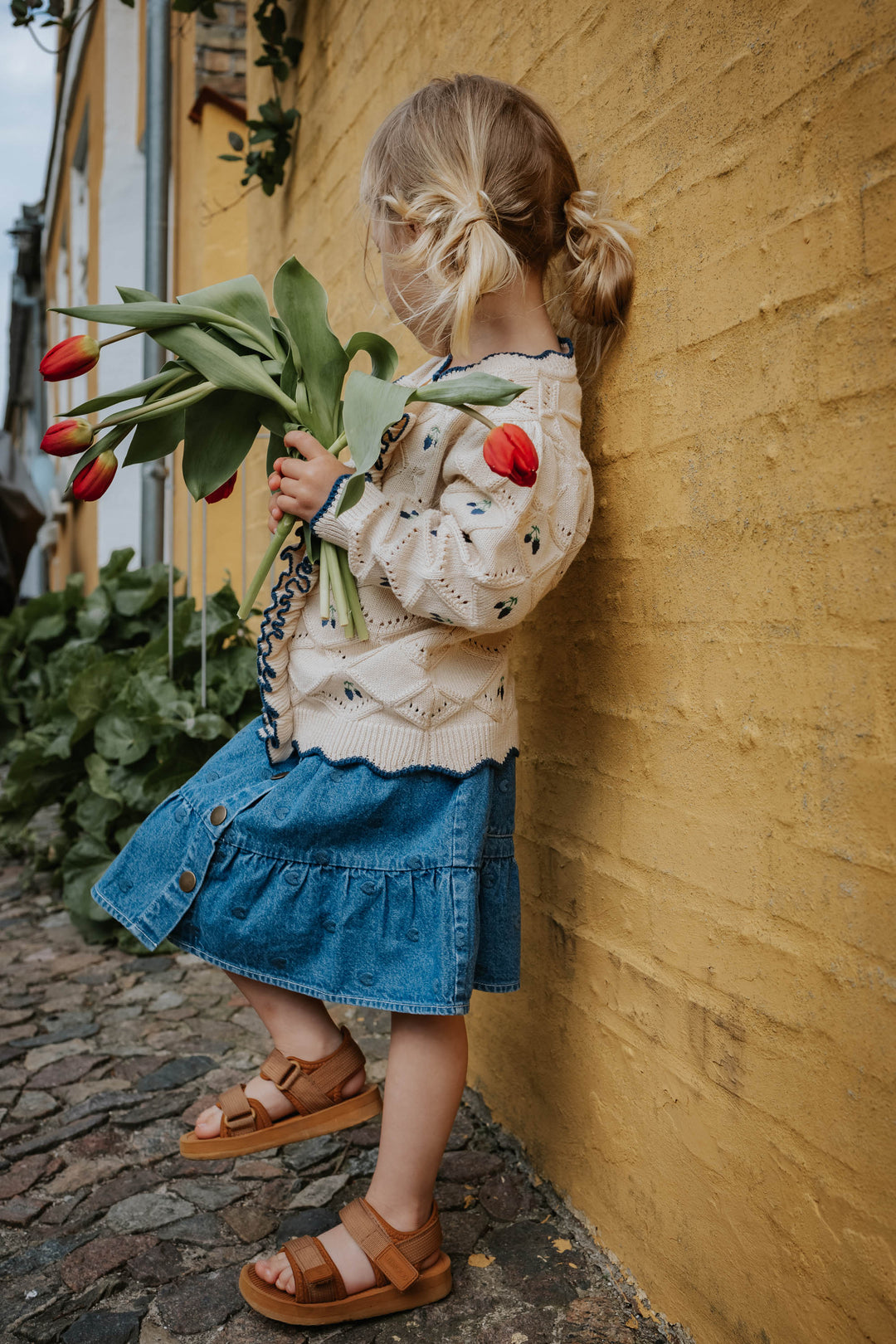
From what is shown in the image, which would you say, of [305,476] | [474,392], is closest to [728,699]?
[474,392]

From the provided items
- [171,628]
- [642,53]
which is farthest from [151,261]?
[642,53]

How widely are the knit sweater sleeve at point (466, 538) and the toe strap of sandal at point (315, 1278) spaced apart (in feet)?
2.94

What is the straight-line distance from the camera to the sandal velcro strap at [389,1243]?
1413 mm

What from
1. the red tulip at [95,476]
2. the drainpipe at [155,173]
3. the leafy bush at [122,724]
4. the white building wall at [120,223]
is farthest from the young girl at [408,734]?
the white building wall at [120,223]

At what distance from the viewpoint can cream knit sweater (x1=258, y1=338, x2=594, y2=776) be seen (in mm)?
1317

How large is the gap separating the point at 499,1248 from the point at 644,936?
0.57 meters

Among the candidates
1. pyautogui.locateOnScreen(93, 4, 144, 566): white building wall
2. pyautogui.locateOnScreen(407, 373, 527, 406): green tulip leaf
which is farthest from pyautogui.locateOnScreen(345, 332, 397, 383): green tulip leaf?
pyautogui.locateOnScreen(93, 4, 144, 566): white building wall

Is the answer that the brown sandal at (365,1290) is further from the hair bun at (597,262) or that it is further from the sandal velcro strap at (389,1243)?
the hair bun at (597,262)

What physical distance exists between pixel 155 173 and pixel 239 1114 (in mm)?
5364

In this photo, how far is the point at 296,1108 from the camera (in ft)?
5.09

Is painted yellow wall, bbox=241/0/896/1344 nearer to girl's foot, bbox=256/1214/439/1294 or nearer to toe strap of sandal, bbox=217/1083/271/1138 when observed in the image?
girl's foot, bbox=256/1214/439/1294

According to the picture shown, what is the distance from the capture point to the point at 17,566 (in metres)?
6.52

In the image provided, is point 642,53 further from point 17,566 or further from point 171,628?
point 17,566

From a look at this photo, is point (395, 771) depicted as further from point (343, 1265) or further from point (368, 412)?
point (343, 1265)
